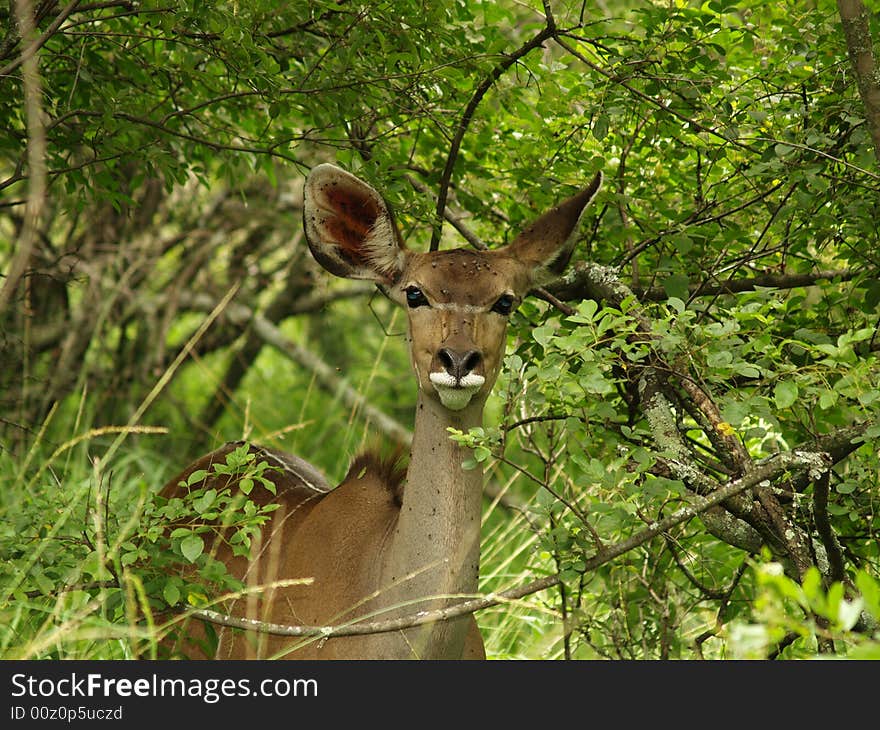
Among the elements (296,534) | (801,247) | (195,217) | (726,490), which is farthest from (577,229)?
(195,217)

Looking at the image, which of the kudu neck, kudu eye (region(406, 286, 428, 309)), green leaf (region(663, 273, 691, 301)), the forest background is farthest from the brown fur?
green leaf (region(663, 273, 691, 301))

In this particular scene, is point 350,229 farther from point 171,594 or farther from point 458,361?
point 171,594

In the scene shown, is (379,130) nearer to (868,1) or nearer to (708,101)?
(708,101)

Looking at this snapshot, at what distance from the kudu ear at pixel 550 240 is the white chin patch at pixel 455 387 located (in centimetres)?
77

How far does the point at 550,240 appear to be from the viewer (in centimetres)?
462

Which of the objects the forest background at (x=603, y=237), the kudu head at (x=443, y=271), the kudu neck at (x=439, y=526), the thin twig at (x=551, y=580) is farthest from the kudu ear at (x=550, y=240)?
the thin twig at (x=551, y=580)

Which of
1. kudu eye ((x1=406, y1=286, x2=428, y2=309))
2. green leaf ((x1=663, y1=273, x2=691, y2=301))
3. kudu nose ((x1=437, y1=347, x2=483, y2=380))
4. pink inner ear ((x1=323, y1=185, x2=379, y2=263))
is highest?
pink inner ear ((x1=323, y1=185, x2=379, y2=263))

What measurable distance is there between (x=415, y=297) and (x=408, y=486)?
0.64 m

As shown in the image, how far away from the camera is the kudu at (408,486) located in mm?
4078

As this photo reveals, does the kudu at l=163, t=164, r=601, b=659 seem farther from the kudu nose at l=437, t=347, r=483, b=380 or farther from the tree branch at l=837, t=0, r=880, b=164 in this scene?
the tree branch at l=837, t=0, r=880, b=164

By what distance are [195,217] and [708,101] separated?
5.50 metres

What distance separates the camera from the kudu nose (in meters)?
3.96

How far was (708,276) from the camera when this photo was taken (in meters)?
4.72

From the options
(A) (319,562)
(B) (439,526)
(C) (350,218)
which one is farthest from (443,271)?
(A) (319,562)
